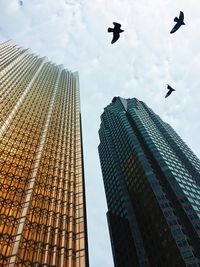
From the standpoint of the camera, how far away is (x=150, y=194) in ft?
248

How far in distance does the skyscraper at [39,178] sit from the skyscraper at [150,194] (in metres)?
24.8

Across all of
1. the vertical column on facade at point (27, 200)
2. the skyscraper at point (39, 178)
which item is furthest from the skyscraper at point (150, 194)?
the vertical column on facade at point (27, 200)

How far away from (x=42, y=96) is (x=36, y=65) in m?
39.9

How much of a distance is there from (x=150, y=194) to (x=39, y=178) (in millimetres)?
37779

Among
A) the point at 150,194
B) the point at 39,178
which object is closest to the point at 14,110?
the point at 39,178

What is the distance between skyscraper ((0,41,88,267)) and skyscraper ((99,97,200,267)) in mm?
24842

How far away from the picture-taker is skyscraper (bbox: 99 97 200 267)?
62.6 m

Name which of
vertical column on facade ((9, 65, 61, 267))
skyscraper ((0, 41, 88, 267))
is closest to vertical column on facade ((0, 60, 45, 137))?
skyscraper ((0, 41, 88, 267))

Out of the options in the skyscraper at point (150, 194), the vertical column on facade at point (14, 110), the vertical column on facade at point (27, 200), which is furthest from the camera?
the skyscraper at point (150, 194)

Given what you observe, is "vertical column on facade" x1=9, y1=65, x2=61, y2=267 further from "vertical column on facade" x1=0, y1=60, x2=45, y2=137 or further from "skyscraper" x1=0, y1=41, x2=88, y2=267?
"vertical column on facade" x1=0, y1=60, x2=45, y2=137

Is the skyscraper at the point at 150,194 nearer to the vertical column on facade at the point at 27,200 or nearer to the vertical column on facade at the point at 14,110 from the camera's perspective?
the vertical column on facade at the point at 27,200

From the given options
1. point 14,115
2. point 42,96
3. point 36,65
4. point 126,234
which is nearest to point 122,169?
point 126,234

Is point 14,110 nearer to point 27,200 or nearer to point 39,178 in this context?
point 39,178

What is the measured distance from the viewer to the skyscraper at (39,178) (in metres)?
34.8
